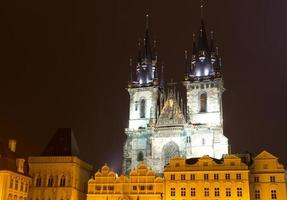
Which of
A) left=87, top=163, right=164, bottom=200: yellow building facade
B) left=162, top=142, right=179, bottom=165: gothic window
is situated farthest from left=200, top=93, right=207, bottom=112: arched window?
left=87, top=163, right=164, bottom=200: yellow building facade

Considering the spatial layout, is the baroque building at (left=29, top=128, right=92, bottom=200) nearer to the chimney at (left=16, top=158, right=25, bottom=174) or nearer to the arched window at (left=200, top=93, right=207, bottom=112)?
the chimney at (left=16, top=158, right=25, bottom=174)

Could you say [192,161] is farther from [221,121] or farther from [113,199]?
[221,121]

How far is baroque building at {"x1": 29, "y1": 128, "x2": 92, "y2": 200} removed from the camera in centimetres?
5694

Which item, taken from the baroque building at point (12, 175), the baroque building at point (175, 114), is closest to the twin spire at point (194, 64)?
the baroque building at point (175, 114)

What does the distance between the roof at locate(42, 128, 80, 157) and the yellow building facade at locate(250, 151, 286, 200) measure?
24.2 m

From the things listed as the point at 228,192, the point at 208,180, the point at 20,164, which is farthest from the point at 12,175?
the point at 228,192

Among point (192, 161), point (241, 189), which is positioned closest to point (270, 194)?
point (241, 189)

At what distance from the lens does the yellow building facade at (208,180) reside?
51.0m

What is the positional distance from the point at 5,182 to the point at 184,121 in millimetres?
30883

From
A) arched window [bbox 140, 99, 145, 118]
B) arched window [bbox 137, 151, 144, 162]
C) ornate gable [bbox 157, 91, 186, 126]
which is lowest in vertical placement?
arched window [bbox 137, 151, 144, 162]

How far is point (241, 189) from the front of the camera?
50.8 meters

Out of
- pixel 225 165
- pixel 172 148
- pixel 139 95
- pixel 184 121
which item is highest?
pixel 139 95

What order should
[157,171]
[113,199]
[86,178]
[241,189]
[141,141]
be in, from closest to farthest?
[241,189] → [113,199] → [86,178] → [157,171] → [141,141]

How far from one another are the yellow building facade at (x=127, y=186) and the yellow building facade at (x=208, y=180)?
1.75m
